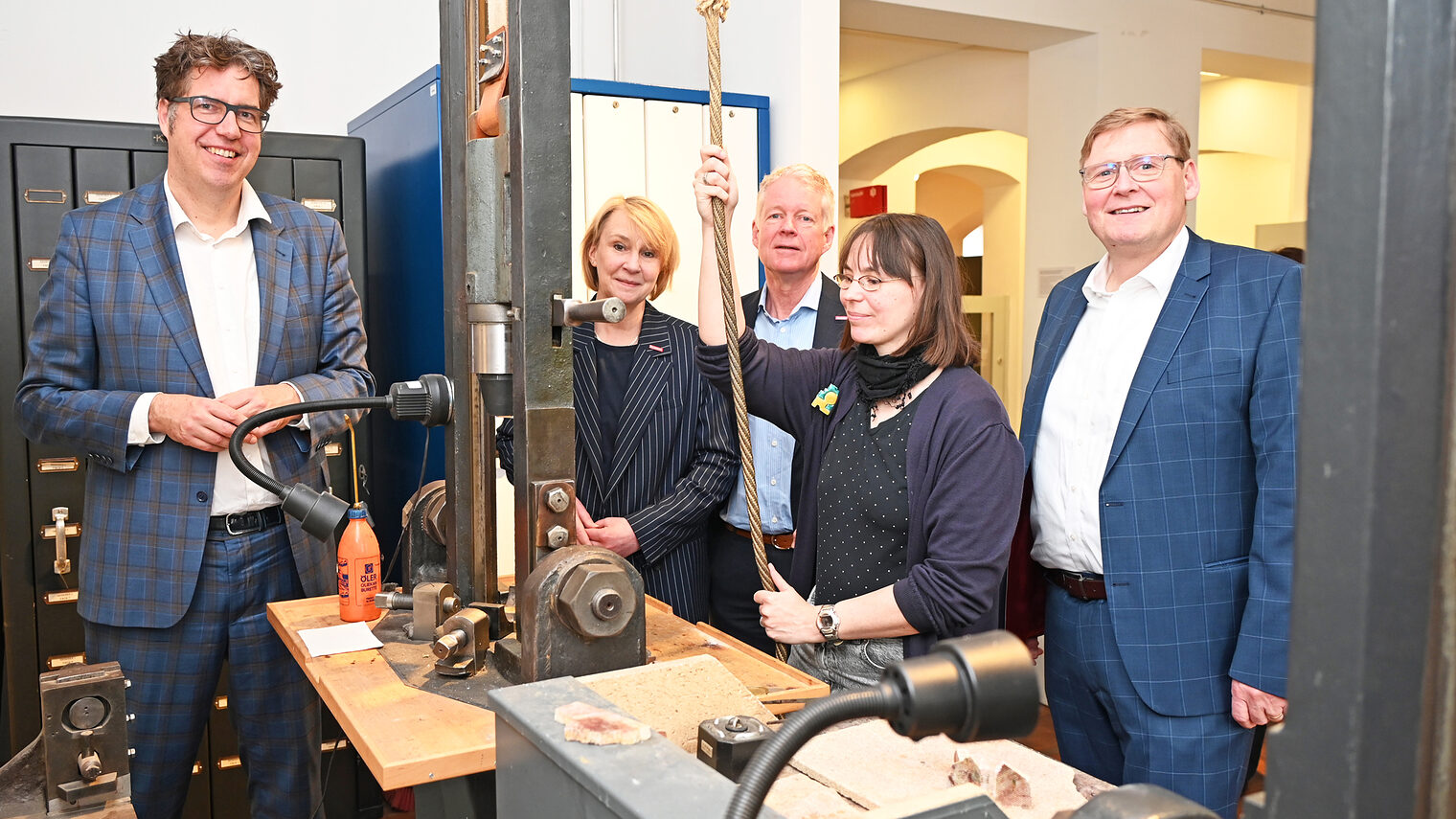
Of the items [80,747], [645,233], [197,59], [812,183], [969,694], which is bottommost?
[80,747]

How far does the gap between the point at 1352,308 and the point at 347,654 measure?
1731 mm

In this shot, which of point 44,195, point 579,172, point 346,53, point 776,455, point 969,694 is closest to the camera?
point 969,694

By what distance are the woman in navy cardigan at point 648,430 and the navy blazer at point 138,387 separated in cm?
57

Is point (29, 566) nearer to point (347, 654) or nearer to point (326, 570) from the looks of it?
point (326, 570)

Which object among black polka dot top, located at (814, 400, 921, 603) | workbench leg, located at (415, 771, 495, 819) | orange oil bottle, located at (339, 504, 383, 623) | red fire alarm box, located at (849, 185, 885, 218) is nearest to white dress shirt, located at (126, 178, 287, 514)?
orange oil bottle, located at (339, 504, 383, 623)

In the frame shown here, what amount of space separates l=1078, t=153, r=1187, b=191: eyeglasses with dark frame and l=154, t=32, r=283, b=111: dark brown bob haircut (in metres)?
1.90

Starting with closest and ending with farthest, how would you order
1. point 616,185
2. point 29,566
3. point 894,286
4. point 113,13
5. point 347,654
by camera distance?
point 347,654, point 894,286, point 29,566, point 616,185, point 113,13

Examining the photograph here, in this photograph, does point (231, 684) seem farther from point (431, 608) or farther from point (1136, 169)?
point (1136, 169)

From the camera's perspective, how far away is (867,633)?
192 centimetres

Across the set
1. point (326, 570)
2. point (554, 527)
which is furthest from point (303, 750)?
point (554, 527)

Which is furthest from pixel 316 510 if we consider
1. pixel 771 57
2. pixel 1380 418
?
pixel 771 57

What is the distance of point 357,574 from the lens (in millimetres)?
2092

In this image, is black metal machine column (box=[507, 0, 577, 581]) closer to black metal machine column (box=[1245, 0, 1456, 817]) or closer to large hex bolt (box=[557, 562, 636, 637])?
large hex bolt (box=[557, 562, 636, 637])

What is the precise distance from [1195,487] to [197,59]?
91.3 inches
